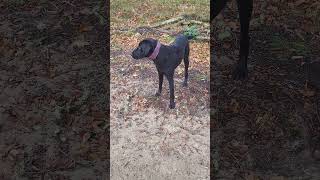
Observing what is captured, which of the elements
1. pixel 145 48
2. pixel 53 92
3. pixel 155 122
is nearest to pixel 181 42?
pixel 145 48

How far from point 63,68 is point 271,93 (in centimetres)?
275

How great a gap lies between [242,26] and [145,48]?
66.4 inches

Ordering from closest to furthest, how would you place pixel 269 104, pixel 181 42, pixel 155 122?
1. pixel 181 42
2. pixel 155 122
3. pixel 269 104

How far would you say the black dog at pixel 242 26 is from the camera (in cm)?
559

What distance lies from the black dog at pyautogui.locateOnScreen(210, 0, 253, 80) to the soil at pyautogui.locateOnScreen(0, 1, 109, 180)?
5.45ft

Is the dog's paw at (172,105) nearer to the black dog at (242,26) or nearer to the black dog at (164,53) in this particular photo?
the black dog at (164,53)

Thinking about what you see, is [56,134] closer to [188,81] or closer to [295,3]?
[188,81]

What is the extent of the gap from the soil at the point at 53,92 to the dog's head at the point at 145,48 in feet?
3.67

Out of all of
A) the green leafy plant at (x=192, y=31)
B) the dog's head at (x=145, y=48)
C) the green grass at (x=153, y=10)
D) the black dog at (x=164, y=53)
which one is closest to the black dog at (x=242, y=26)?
the black dog at (x=164, y=53)

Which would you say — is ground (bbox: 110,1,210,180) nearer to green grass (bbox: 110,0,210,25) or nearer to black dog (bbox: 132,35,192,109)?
black dog (bbox: 132,35,192,109)

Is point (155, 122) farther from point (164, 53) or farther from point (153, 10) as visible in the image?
point (153, 10)

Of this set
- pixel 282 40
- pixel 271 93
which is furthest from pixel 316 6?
pixel 271 93

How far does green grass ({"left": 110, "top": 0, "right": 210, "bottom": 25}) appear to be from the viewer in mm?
7727

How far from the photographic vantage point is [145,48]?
14.8 ft
